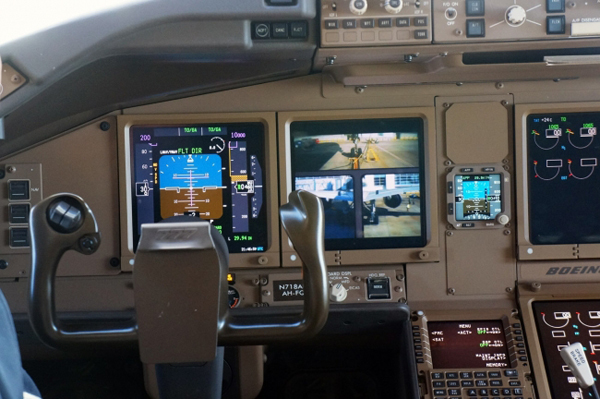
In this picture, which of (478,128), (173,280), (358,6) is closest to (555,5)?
(478,128)

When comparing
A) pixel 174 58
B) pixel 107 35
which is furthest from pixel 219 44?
pixel 107 35

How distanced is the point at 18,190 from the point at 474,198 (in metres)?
1.96

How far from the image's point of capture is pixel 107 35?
2.04 metres

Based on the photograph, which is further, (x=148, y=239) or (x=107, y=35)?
(x=107, y=35)

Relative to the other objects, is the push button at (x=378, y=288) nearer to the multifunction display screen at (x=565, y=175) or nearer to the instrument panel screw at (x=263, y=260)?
the instrument panel screw at (x=263, y=260)

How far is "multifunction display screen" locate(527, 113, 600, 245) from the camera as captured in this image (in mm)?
2686

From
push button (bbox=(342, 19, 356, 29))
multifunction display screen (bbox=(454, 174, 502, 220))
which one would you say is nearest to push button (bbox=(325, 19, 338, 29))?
push button (bbox=(342, 19, 356, 29))

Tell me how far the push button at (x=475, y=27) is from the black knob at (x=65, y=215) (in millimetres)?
1547

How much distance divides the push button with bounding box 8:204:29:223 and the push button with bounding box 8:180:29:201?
30 mm

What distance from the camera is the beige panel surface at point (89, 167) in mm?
2678

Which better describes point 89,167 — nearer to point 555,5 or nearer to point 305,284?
point 305,284

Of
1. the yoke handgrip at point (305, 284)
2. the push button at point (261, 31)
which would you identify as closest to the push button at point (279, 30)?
the push button at point (261, 31)

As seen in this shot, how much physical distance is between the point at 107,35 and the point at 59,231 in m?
0.93

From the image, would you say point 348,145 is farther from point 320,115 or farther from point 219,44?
point 219,44
